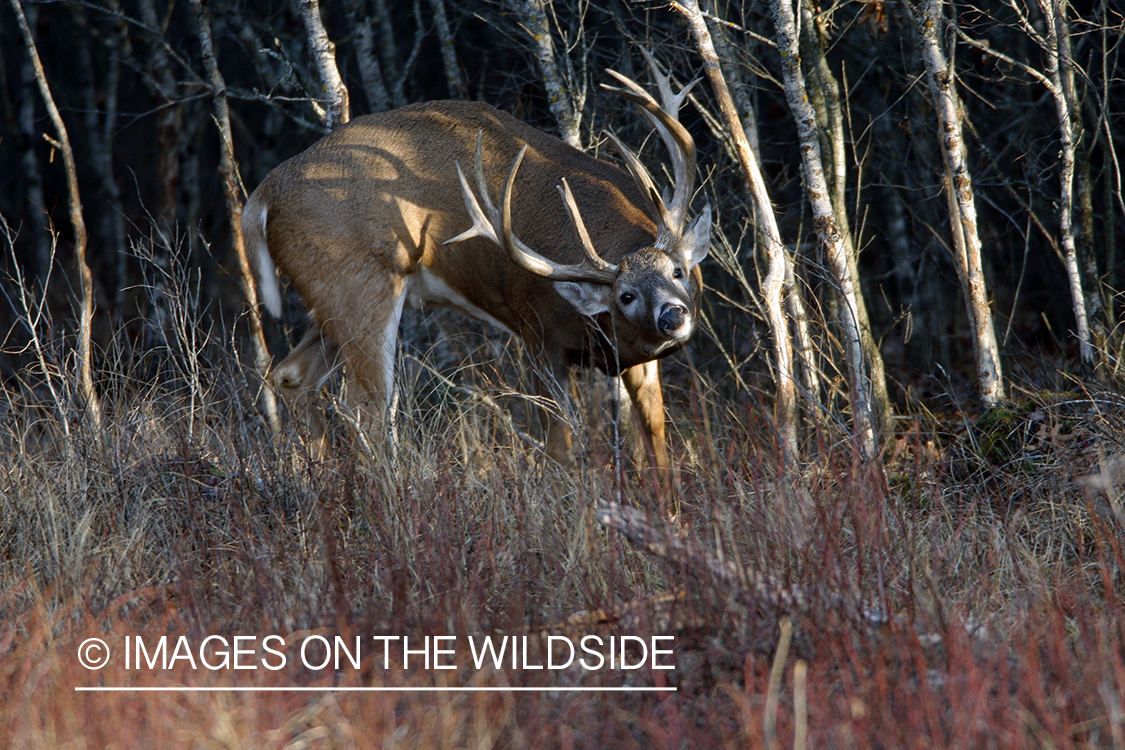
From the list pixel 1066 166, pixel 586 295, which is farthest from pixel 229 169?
pixel 1066 166

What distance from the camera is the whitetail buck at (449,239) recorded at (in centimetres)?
584

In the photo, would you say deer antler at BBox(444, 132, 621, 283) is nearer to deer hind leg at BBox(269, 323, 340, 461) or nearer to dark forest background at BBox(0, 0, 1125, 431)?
dark forest background at BBox(0, 0, 1125, 431)

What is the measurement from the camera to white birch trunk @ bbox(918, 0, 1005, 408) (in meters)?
5.50

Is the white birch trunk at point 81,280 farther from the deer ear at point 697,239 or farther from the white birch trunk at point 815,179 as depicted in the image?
the white birch trunk at point 815,179

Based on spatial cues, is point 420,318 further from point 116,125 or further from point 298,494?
point 116,125

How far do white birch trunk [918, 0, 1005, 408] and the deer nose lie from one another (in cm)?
152

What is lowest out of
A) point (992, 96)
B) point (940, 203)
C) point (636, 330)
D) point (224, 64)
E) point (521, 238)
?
point (636, 330)

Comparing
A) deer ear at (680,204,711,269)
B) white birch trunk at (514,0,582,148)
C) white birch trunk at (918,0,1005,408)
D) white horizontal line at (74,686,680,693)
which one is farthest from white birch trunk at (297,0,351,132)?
white horizontal line at (74,686,680,693)

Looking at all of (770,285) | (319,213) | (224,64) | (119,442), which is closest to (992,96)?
(770,285)

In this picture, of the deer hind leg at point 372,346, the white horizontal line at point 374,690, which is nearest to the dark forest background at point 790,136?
the deer hind leg at point 372,346

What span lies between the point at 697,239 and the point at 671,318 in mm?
699

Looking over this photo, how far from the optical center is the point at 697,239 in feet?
18.9

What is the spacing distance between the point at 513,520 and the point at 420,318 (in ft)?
14.0

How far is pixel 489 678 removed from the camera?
3080mm
